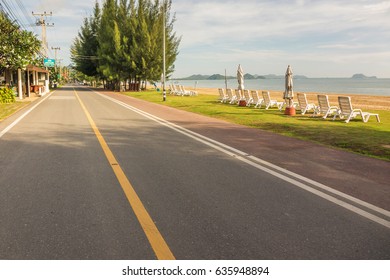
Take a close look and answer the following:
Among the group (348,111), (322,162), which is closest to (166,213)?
(322,162)

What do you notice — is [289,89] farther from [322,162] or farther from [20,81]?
[20,81]

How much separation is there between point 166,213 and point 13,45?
86.2ft

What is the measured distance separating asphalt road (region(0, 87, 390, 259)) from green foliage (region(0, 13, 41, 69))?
820 inches

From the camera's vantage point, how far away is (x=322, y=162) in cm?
784

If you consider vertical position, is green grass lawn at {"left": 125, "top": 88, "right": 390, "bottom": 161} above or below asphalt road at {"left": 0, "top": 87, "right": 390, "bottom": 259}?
above

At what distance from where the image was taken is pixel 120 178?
20.5ft

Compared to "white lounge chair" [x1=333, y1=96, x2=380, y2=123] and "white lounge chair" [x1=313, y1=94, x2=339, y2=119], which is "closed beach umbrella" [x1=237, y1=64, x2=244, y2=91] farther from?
"white lounge chair" [x1=333, y1=96, x2=380, y2=123]

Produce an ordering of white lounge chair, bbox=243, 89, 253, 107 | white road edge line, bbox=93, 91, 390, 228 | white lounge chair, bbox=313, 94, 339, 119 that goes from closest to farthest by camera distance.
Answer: white road edge line, bbox=93, 91, 390, 228, white lounge chair, bbox=313, 94, 339, 119, white lounge chair, bbox=243, 89, 253, 107

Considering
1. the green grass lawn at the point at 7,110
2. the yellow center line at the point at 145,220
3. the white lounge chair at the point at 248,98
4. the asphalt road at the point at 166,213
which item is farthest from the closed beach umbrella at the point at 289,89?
the green grass lawn at the point at 7,110

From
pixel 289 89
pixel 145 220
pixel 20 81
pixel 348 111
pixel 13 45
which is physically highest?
pixel 13 45

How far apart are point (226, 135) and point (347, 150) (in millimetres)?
3825

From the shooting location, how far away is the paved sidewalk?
5.87 metres

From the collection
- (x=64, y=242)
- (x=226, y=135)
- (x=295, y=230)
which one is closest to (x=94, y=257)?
(x=64, y=242)

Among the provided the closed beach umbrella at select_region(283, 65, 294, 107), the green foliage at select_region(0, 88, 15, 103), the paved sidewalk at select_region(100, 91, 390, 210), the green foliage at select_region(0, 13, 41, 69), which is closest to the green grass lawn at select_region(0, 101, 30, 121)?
the green foliage at select_region(0, 88, 15, 103)
